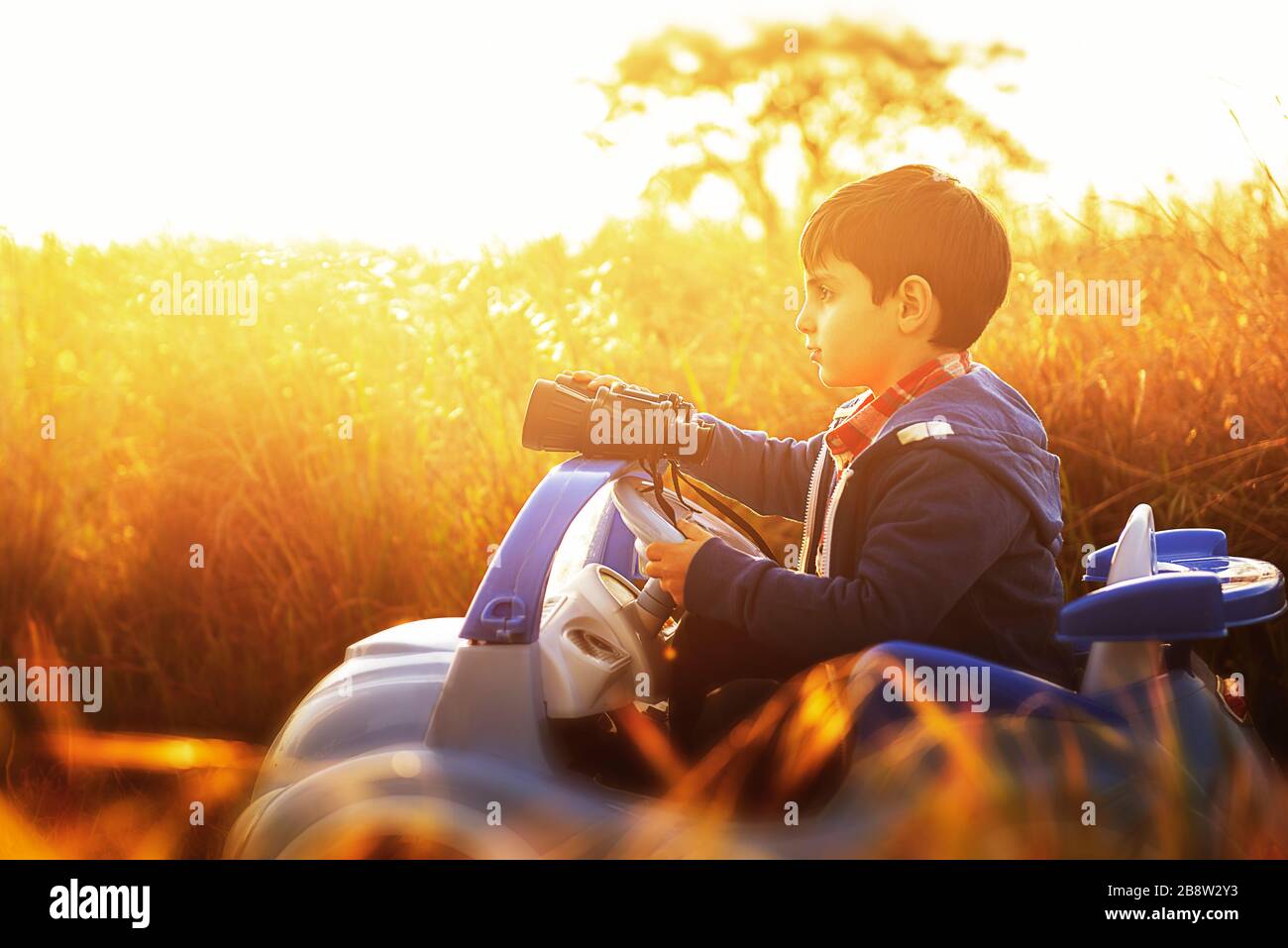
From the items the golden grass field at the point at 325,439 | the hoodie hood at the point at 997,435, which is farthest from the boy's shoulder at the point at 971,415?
the golden grass field at the point at 325,439

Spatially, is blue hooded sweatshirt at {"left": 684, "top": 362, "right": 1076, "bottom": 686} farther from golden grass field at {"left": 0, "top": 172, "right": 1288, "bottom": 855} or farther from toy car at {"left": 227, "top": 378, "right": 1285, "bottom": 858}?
golden grass field at {"left": 0, "top": 172, "right": 1288, "bottom": 855}

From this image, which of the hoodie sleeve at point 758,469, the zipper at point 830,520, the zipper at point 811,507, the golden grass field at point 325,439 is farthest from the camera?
the golden grass field at point 325,439

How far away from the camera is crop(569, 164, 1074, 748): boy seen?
162 cm

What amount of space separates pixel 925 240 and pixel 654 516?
1.95ft

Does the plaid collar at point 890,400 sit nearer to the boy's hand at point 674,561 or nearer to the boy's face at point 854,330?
the boy's face at point 854,330

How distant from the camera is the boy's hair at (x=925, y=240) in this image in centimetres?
185

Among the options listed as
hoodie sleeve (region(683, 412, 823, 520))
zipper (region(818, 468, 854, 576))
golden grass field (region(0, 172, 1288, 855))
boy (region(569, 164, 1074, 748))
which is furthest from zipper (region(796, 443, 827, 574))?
golden grass field (region(0, 172, 1288, 855))

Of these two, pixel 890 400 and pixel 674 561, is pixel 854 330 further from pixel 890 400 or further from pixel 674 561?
pixel 674 561

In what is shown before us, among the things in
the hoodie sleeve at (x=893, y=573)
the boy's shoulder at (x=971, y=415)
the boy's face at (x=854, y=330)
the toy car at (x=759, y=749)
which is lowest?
the toy car at (x=759, y=749)

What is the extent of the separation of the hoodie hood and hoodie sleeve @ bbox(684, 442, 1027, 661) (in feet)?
0.06

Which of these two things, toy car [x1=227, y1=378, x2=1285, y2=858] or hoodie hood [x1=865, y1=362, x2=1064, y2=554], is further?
hoodie hood [x1=865, y1=362, x2=1064, y2=554]

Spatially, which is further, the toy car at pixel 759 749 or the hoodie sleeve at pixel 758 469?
the hoodie sleeve at pixel 758 469

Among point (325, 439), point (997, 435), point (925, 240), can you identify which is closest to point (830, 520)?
point (997, 435)

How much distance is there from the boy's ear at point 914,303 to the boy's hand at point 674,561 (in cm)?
46
